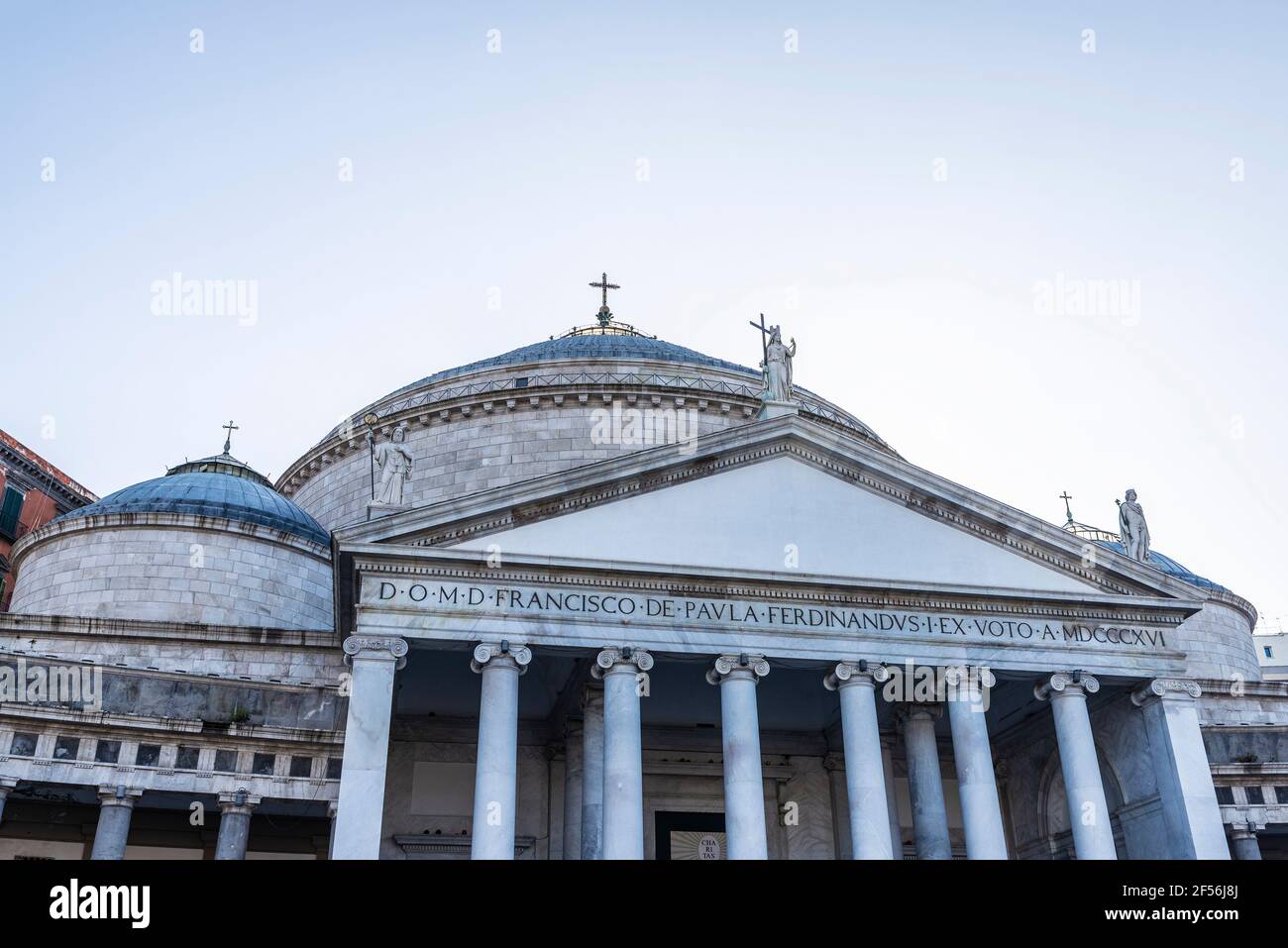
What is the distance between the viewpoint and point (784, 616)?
22.1 m

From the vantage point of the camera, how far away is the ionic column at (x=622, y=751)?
19.5 meters

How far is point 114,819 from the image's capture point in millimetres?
21812

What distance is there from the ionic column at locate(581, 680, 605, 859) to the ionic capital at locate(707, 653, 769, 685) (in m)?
2.42

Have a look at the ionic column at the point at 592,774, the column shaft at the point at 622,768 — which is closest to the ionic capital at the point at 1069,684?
the column shaft at the point at 622,768

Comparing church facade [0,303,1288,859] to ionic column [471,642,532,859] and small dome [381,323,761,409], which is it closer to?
ionic column [471,642,532,859]

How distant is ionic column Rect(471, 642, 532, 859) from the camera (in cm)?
1889

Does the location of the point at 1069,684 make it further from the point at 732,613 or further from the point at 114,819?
the point at 114,819

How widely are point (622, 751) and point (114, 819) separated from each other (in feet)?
32.7

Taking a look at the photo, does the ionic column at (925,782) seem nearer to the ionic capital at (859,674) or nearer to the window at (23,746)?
the ionic capital at (859,674)

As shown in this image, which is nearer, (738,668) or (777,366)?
(738,668)

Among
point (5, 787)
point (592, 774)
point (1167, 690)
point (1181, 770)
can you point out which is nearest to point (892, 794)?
point (1181, 770)

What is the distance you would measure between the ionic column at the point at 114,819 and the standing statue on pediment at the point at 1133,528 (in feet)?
69.2

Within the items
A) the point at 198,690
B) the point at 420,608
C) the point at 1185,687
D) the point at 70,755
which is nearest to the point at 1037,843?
the point at 1185,687
